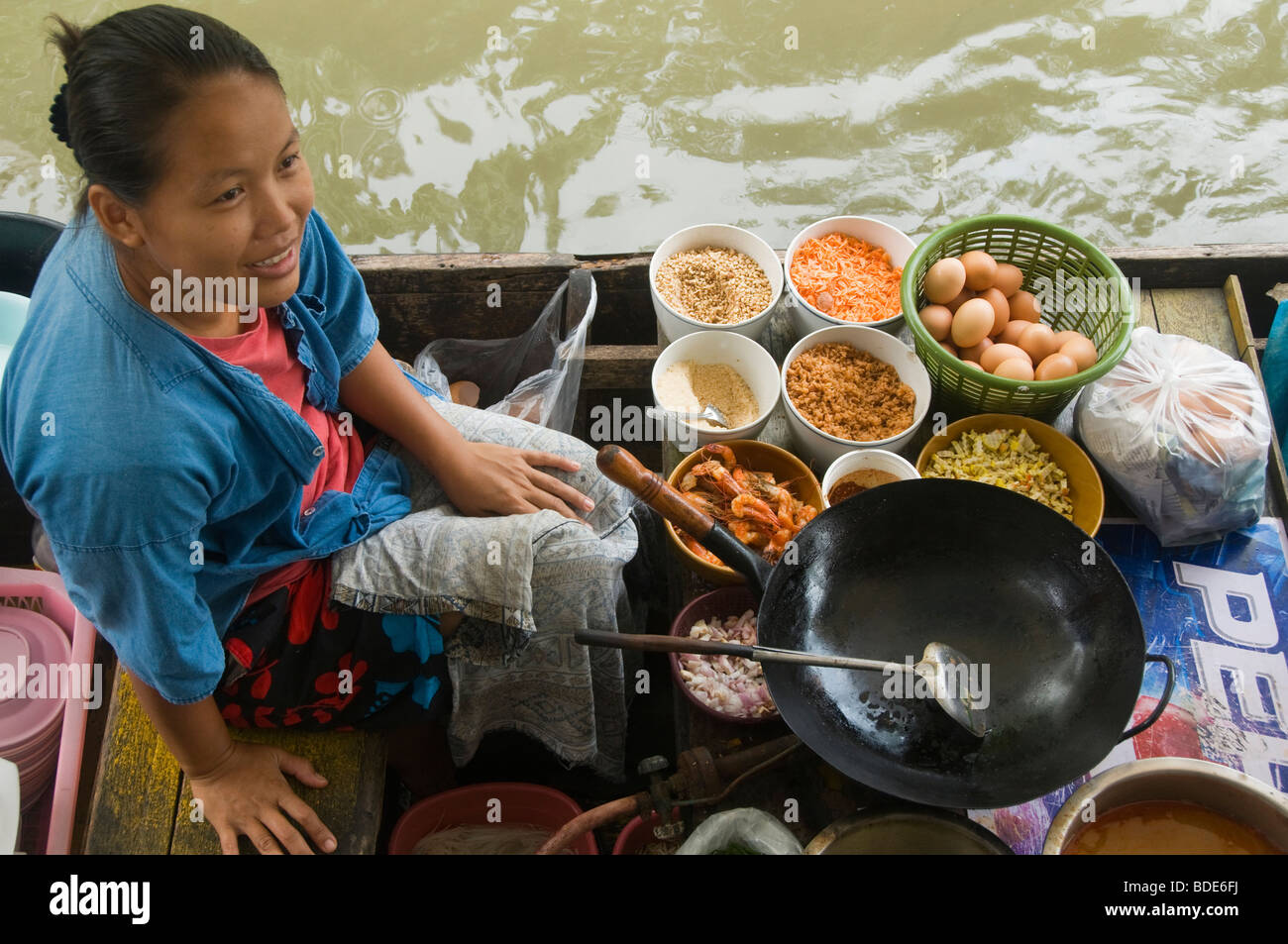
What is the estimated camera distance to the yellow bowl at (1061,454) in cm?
200

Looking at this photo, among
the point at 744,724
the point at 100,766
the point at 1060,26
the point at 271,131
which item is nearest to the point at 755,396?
the point at 744,724

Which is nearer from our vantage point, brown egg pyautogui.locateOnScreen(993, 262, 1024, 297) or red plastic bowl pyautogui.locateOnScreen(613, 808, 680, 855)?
red plastic bowl pyautogui.locateOnScreen(613, 808, 680, 855)

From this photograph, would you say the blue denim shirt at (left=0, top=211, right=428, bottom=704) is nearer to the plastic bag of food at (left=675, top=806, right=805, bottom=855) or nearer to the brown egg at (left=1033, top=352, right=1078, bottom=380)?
the plastic bag of food at (left=675, top=806, right=805, bottom=855)

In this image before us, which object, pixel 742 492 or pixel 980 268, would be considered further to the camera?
pixel 980 268

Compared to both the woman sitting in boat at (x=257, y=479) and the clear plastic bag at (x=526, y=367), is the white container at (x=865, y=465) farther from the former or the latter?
the clear plastic bag at (x=526, y=367)

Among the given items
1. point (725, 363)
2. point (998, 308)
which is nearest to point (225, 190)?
point (725, 363)

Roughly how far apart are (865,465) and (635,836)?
0.93m

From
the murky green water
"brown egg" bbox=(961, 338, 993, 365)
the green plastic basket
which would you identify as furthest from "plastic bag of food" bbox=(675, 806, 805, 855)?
the murky green water

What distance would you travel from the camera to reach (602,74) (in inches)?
145

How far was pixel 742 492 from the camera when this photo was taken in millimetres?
2004

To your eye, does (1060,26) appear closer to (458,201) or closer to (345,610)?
(458,201)

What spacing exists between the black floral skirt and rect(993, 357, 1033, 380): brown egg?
52.2 inches

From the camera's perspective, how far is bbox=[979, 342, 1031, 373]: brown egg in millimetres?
2092

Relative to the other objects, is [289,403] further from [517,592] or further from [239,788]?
[239,788]
